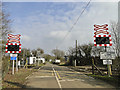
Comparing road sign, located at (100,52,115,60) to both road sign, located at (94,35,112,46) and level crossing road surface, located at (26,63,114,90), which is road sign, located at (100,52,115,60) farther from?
level crossing road surface, located at (26,63,114,90)

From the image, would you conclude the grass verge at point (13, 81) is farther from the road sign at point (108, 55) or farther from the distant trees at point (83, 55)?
the distant trees at point (83, 55)

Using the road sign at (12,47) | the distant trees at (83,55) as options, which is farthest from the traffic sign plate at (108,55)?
the distant trees at (83,55)

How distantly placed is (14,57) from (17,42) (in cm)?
185

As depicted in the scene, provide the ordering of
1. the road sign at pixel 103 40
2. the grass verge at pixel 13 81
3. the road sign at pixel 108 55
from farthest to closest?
the road sign at pixel 103 40 → the road sign at pixel 108 55 → the grass verge at pixel 13 81

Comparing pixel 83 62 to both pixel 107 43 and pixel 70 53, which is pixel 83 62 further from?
pixel 107 43

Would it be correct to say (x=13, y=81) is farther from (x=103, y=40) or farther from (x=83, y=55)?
(x=83, y=55)

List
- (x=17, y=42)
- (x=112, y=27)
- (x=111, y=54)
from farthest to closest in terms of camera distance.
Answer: (x=112, y=27), (x=17, y=42), (x=111, y=54)

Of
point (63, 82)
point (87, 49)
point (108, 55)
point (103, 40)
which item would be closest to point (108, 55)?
point (108, 55)

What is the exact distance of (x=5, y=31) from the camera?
1603cm

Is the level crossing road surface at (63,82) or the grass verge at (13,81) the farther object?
the level crossing road surface at (63,82)

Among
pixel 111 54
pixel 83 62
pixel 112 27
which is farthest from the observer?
pixel 83 62

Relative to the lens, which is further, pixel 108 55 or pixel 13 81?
pixel 108 55

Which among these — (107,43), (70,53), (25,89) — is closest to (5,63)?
(25,89)

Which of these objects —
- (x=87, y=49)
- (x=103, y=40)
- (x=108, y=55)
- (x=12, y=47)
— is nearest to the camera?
(x=108, y=55)
